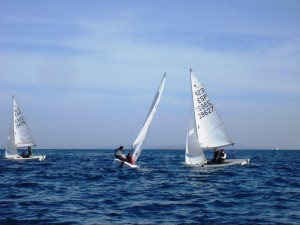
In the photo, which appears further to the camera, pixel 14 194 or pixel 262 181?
pixel 262 181

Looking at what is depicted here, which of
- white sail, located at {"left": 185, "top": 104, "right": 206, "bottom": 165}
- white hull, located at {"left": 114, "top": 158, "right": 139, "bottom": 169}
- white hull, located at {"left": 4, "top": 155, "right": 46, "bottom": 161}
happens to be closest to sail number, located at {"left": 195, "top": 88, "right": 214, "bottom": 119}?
white sail, located at {"left": 185, "top": 104, "right": 206, "bottom": 165}

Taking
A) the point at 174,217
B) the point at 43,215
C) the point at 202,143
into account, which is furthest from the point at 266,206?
the point at 202,143

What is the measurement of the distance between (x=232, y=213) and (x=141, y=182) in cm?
1164

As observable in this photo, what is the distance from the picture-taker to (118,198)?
2170cm

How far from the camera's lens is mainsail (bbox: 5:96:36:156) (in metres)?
59.6

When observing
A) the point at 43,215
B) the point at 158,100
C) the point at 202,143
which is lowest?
the point at 43,215

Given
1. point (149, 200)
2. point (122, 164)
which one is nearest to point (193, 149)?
point (122, 164)

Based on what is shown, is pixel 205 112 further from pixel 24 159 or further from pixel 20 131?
pixel 20 131

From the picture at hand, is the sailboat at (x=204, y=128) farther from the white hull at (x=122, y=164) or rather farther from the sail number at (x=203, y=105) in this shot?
the white hull at (x=122, y=164)

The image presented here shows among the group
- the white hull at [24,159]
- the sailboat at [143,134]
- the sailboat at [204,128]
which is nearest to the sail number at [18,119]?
the white hull at [24,159]

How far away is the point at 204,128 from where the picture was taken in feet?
135

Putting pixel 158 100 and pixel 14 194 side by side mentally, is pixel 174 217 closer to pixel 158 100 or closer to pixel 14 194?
pixel 14 194

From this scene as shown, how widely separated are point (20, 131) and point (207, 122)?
29917 millimetres

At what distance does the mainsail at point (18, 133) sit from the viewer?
196ft
